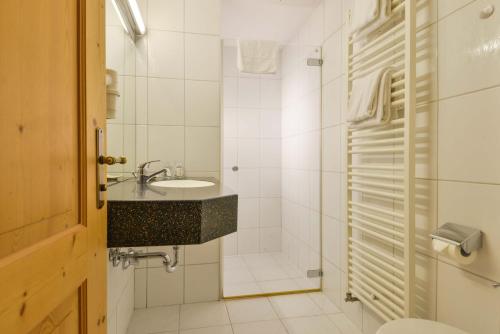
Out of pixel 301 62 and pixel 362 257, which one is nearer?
pixel 362 257

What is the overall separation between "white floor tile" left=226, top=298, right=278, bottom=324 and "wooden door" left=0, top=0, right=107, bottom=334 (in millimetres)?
1194

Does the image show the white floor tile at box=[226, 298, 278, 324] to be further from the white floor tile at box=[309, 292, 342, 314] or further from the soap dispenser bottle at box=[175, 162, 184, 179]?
the soap dispenser bottle at box=[175, 162, 184, 179]

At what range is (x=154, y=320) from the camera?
1.77m

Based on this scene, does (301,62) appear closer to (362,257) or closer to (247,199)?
(247,199)

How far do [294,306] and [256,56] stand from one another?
1888mm

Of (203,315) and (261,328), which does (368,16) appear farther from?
(203,315)

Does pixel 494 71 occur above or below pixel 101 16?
below

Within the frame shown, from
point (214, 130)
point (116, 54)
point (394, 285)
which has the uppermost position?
point (116, 54)

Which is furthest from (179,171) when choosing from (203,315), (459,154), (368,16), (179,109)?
(459,154)

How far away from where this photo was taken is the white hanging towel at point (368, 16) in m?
1.30

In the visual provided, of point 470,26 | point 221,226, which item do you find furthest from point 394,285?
point 470,26

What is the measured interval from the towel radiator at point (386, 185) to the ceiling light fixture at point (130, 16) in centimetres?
127

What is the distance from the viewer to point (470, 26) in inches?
37.9

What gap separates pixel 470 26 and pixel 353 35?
2.37 ft
